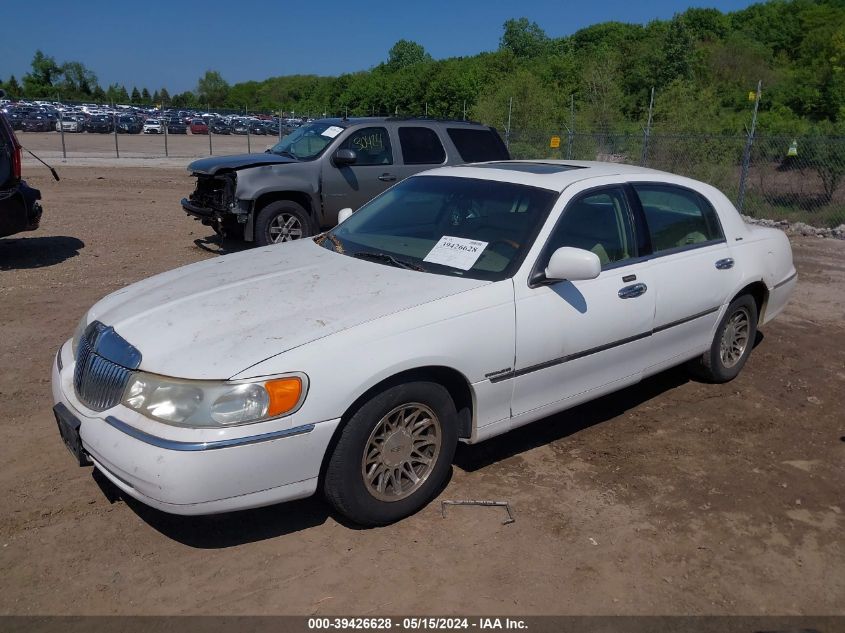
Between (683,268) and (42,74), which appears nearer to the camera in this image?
(683,268)

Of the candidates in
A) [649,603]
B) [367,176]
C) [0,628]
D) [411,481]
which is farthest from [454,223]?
[367,176]

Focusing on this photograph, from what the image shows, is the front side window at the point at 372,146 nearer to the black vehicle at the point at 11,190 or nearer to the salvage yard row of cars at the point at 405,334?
the black vehicle at the point at 11,190

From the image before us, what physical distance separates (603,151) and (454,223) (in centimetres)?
1778

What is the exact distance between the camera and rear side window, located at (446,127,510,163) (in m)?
10.2

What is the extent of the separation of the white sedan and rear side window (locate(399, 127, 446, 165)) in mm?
Answer: 5116

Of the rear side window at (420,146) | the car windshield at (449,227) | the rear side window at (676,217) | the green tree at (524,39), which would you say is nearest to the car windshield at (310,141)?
the rear side window at (420,146)

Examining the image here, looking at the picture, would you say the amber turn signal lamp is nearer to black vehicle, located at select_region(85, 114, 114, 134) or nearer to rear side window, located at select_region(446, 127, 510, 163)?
rear side window, located at select_region(446, 127, 510, 163)

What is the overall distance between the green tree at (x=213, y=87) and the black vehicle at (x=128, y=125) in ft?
281

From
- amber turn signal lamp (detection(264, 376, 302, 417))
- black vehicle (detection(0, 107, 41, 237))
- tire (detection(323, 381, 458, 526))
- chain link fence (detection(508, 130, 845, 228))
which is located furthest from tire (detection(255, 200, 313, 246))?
chain link fence (detection(508, 130, 845, 228))

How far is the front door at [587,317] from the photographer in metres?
3.86

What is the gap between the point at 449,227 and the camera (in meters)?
4.39

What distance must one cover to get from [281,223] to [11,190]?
3.13 m

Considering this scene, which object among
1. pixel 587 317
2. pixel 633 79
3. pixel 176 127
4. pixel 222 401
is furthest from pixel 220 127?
pixel 222 401

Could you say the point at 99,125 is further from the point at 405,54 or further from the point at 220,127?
the point at 405,54
